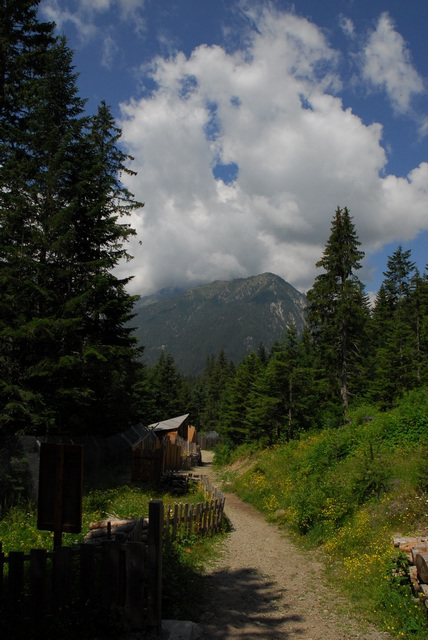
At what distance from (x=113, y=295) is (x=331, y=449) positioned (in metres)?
9.92

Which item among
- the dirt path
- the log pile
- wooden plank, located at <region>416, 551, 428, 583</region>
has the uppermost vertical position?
wooden plank, located at <region>416, 551, 428, 583</region>

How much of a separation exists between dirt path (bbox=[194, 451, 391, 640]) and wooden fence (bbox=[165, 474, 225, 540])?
2.72ft

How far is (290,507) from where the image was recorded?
12.4 meters

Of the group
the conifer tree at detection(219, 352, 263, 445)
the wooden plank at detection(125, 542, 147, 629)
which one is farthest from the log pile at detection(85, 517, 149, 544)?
the conifer tree at detection(219, 352, 263, 445)

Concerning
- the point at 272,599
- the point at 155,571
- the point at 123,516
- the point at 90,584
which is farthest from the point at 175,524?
the point at 90,584

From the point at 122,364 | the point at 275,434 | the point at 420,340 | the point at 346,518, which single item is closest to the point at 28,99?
the point at 122,364

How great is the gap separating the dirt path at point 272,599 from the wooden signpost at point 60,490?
2.48m

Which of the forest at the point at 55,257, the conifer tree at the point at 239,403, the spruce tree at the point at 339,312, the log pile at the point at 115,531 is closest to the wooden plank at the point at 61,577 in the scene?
the log pile at the point at 115,531

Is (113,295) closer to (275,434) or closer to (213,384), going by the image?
(275,434)

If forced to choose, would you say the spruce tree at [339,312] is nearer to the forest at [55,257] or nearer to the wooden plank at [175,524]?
the forest at [55,257]

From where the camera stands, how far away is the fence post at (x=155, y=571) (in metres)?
4.83

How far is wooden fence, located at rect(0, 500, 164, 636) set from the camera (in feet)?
15.1

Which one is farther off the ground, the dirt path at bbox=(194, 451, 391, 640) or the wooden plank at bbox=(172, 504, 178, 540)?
the wooden plank at bbox=(172, 504, 178, 540)

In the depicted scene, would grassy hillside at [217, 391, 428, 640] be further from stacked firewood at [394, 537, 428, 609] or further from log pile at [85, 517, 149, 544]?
log pile at [85, 517, 149, 544]
